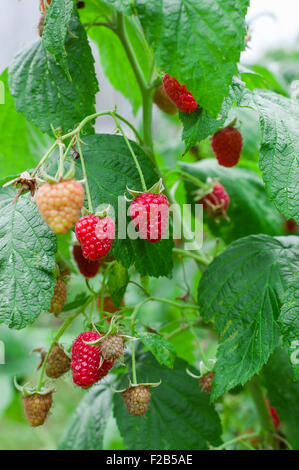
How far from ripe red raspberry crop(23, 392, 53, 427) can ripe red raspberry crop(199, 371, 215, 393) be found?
274mm

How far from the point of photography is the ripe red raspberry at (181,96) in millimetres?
768

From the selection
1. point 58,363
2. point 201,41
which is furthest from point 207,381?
point 201,41

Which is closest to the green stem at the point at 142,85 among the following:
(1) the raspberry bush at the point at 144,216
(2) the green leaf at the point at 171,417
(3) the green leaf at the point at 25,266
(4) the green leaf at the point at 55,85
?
(1) the raspberry bush at the point at 144,216

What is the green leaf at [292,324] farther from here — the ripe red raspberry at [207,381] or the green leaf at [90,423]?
the green leaf at [90,423]

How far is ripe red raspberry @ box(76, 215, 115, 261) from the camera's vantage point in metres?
0.68

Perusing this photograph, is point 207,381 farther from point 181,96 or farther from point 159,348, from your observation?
point 181,96

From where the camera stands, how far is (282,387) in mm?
1127

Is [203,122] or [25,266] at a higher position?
[203,122]

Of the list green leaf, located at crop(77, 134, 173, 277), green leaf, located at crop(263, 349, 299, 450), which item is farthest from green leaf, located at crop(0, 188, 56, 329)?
green leaf, located at crop(263, 349, 299, 450)

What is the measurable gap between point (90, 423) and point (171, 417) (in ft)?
0.96

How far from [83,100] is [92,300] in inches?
14.1

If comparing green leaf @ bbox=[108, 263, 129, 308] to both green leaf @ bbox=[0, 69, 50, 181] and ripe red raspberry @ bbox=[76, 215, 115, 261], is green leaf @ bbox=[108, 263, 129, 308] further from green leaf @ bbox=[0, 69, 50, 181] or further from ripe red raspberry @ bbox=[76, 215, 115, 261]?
green leaf @ bbox=[0, 69, 50, 181]

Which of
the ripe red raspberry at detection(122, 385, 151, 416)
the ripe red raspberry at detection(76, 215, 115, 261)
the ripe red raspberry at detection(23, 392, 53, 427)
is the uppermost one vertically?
the ripe red raspberry at detection(76, 215, 115, 261)
